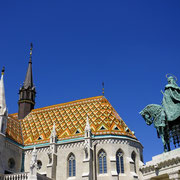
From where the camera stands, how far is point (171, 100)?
516 inches

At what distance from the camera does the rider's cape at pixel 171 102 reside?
12656mm

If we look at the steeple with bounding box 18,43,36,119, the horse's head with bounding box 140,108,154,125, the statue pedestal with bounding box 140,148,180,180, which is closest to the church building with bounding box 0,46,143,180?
the steeple with bounding box 18,43,36,119

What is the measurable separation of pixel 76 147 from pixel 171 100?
51.6 feet

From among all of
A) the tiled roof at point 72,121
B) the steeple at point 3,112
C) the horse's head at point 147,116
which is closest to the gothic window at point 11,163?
the tiled roof at point 72,121

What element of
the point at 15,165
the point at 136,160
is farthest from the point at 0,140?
the point at 136,160

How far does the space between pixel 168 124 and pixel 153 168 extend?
2.20 m

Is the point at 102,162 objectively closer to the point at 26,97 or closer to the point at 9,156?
the point at 9,156

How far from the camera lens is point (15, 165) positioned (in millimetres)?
26891

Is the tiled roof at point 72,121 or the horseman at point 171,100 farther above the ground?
the tiled roof at point 72,121

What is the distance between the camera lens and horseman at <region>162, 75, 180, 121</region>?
12.7 meters

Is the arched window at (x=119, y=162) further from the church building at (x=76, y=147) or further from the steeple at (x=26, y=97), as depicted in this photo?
the steeple at (x=26, y=97)

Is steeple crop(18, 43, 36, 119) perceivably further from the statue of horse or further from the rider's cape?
the rider's cape

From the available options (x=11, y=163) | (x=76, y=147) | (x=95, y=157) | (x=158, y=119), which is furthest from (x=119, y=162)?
(x=158, y=119)

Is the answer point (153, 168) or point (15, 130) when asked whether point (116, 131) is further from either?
point (153, 168)
